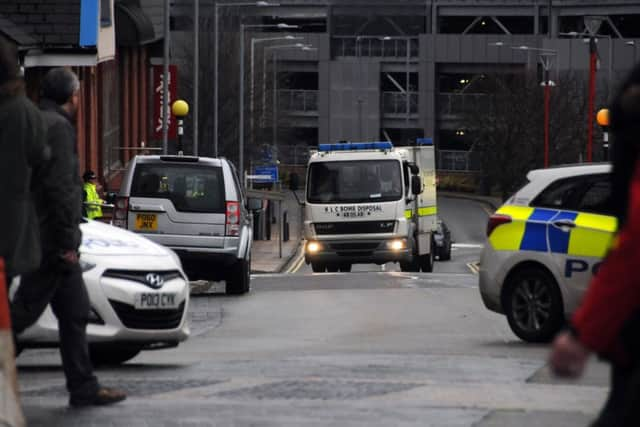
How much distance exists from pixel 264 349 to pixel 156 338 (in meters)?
2.21

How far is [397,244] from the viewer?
32.1 meters

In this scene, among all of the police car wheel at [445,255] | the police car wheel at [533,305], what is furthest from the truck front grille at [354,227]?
the police car wheel at [445,255]

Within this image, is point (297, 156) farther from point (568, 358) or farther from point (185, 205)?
point (568, 358)

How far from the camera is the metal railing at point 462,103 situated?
3336 inches

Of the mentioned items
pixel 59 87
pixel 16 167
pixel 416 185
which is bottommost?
pixel 416 185

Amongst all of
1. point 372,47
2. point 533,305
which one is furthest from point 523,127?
point 533,305

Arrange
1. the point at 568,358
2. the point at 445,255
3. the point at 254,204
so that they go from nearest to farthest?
the point at 568,358, the point at 254,204, the point at 445,255

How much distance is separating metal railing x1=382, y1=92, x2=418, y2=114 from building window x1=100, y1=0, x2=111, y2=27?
2405 inches

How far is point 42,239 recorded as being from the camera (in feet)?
25.9

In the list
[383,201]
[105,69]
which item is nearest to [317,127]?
[105,69]

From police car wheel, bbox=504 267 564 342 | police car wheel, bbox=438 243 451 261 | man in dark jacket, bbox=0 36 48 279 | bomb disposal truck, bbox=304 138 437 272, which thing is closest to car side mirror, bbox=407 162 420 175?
bomb disposal truck, bbox=304 138 437 272

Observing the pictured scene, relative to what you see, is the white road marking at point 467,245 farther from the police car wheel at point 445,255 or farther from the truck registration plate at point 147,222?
the truck registration plate at point 147,222

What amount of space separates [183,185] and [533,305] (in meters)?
7.93

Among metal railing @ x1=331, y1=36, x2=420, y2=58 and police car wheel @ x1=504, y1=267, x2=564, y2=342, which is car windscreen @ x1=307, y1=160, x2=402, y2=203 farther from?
metal railing @ x1=331, y1=36, x2=420, y2=58
